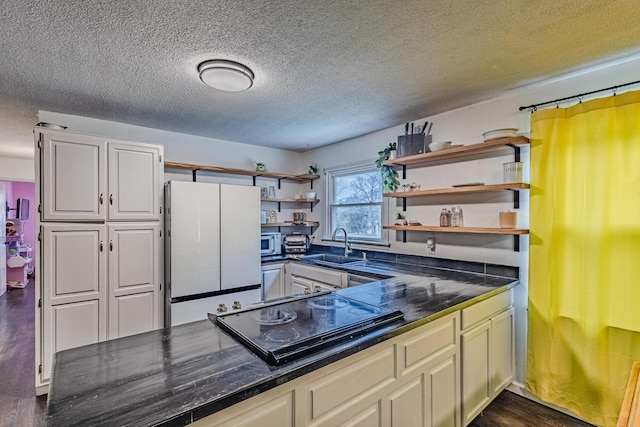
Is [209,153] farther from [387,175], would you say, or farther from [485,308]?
[485,308]

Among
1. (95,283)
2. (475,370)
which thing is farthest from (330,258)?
(95,283)

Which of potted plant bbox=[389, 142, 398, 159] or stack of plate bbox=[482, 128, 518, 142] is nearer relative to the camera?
stack of plate bbox=[482, 128, 518, 142]

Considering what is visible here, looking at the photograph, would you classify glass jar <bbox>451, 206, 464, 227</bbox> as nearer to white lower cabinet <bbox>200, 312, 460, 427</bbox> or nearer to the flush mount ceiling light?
white lower cabinet <bbox>200, 312, 460, 427</bbox>

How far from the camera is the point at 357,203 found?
3803 mm

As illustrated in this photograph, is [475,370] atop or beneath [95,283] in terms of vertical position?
beneath

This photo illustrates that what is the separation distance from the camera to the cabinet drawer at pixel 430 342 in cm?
153

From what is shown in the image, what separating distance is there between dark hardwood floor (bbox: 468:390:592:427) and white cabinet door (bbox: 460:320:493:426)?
117 mm

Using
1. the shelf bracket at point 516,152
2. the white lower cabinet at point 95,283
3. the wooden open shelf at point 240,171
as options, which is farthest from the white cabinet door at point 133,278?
the shelf bracket at point 516,152

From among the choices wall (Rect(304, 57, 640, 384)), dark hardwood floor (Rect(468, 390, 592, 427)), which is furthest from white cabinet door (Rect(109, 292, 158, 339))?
dark hardwood floor (Rect(468, 390, 592, 427))

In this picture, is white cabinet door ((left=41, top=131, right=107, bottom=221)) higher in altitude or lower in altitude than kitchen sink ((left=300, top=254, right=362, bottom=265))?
higher

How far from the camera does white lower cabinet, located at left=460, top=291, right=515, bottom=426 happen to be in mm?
1906

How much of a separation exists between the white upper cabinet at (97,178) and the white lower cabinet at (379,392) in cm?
232

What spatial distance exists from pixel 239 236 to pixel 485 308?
→ 7.75 ft

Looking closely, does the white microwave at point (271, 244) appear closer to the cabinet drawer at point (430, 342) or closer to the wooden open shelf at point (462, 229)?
the wooden open shelf at point (462, 229)
